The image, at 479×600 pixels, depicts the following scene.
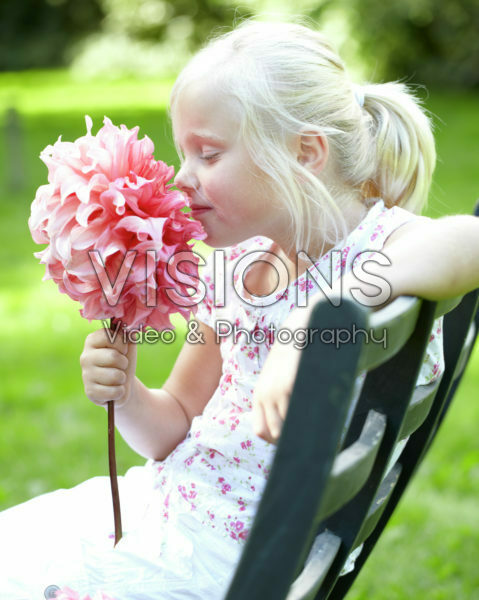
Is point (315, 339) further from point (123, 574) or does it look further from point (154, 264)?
point (123, 574)

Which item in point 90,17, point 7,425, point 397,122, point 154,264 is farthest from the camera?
point 90,17

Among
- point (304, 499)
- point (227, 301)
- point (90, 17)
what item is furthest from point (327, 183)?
point (90, 17)

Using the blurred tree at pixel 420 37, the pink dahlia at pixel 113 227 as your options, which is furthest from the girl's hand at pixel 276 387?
the blurred tree at pixel 420 37

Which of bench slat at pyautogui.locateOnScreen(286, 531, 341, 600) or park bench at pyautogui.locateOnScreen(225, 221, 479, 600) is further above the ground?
park bench at pyautogui.locateOnScreen(225, 221, 479, 600)

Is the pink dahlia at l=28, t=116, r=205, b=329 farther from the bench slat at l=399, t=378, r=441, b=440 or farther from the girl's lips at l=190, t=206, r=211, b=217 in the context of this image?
the bench slat at l=399, t=378, r=441, b=440

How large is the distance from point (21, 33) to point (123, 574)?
27.2 m

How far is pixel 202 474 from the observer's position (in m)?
1.85

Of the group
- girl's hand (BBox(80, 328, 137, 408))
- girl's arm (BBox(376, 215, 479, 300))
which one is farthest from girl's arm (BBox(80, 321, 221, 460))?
girl's arm (BBox(376, 215, 479, 300))

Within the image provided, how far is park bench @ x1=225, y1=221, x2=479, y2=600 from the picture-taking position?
0.91 m

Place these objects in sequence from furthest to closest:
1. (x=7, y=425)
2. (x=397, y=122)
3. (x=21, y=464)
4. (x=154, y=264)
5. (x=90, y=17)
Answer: (x=90, y=17), (x=7, y=425), (x=21, y=464), (x=397, y=122), (x=154, y=264)

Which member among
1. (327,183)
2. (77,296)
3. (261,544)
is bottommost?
(261,544)

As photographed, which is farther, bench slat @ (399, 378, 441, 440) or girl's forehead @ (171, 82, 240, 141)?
girl's forehead @ (171, 82, 240, 141)

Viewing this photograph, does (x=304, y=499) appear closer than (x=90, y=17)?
Yes

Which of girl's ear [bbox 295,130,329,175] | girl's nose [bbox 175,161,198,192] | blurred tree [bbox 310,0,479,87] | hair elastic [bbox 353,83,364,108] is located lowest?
girl's nose [bbox 175,161,198,192]
